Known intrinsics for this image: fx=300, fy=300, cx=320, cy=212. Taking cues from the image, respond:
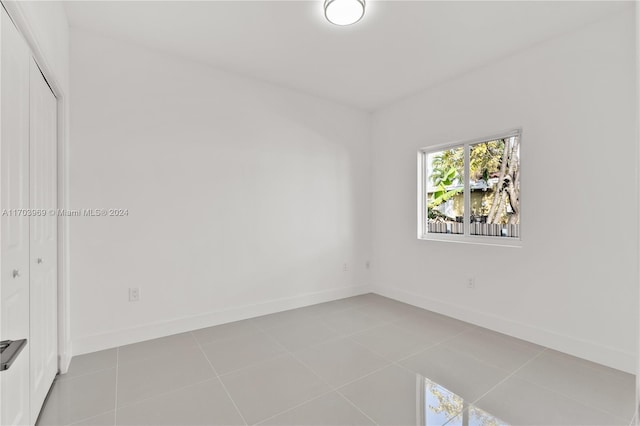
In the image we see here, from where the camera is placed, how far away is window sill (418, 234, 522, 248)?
2.99m

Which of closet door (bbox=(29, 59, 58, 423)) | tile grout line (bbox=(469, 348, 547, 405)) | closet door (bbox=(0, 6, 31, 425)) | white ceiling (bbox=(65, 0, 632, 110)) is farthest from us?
white ceiling (bbox=(65, 0, 632, 110))

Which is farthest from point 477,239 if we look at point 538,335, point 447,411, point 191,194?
point 191,194

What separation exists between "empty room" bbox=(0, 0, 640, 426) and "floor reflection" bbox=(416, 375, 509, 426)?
2 centimetres

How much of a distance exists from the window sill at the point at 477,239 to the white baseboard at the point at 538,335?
0.72 meters

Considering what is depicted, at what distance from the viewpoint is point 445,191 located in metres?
3.69

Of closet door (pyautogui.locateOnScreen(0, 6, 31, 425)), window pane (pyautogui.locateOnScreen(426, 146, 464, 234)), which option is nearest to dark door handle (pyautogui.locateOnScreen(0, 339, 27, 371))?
closet door (pyautogui.locateOnScreen(0, 6, 31, 425))

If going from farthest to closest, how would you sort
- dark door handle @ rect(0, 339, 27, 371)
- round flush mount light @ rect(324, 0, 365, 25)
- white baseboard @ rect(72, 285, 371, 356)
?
white baseboard @ rect(72, 285, 371, 356) → round flush mount light @ rect(324, 0, 365, 25) → dark door handle @ rect(0, 339, 27, 371)

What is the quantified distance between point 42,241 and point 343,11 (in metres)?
2.51

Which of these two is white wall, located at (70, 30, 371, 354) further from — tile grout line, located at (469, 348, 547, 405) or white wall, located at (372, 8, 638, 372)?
tile grout line, located at (469, 348, 547, 405)

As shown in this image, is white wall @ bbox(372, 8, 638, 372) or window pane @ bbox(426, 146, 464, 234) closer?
white wall @ bbox(372, 8, 638, 372)

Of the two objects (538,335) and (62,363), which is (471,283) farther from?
(62,363)

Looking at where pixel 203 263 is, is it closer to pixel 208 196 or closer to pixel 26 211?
pixel 208 196

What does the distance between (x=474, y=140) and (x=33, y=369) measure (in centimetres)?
398

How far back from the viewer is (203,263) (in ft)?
10.1
